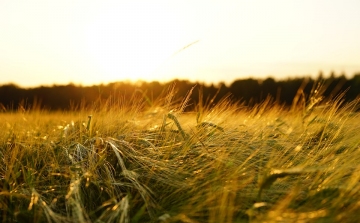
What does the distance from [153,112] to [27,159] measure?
32.7 inches

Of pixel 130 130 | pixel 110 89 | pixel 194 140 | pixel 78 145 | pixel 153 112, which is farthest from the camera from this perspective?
pixel 110 89

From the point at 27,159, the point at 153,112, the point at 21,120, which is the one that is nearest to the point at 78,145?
the point at 27,159

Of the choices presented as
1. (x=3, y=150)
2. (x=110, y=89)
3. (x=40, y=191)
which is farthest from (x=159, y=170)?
(x=110, y=89)

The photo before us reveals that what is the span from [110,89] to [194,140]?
3.07 ft

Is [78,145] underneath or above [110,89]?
underneath

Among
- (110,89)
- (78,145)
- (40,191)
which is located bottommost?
(40,191)

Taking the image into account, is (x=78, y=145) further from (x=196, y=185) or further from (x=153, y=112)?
(x=153, y=112)

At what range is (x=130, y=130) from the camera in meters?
2.37

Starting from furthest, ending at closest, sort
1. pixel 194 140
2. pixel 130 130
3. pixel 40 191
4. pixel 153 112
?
1. pixel 153 112
2. pixel 130 130
3. pixel 194 140
4. pixel 40 191

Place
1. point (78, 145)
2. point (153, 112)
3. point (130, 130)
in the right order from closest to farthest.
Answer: point (78, 145), point (130, 130), point (153, 112)

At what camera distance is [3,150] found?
2.25m

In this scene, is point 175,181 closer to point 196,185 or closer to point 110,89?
point 196,185

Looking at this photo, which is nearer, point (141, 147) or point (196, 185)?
point (196, 185)

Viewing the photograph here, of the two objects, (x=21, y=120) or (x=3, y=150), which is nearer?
(x=3, y=150)
